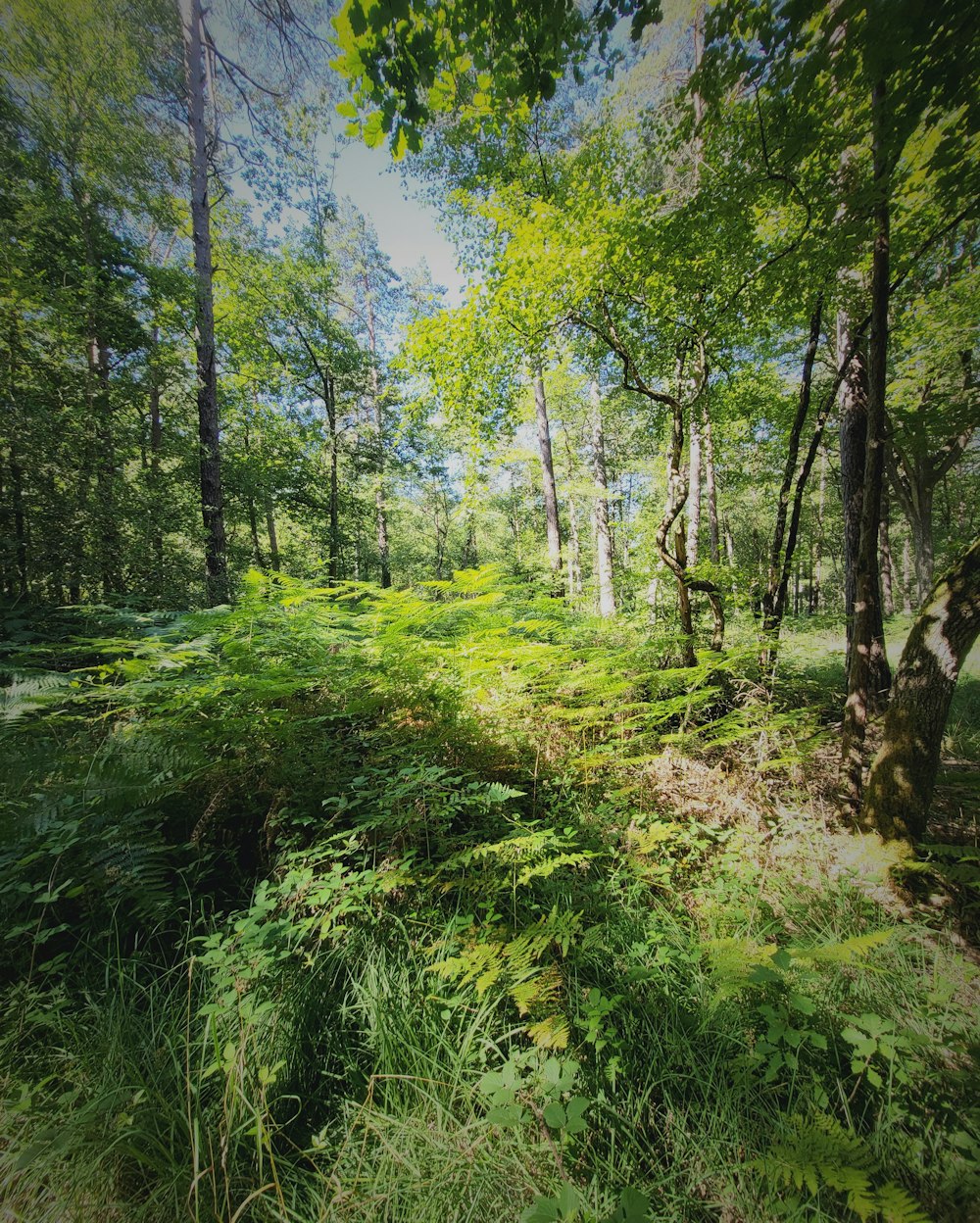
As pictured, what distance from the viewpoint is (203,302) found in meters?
8.59

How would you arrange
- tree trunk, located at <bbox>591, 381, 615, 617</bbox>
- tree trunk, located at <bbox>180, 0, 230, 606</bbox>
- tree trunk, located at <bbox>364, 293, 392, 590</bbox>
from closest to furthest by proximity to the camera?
tree trunk, located at <bbox>180, 0, 230, 606</bbox>
tree trunk, located at <bbox>591, 381, 615, 617</bbox>
tree trunk, located at <bbox>364, 293, 392, 590</bbox>

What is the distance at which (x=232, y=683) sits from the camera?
2.93 metres

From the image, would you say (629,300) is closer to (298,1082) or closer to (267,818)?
(267,818)

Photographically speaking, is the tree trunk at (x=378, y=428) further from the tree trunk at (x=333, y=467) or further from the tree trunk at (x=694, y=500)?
the tree trunk at (x=694, y=500)

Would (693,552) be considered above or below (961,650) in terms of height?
above

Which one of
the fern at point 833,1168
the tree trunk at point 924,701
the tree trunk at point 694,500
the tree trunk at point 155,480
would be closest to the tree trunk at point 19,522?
the tree trunk at point 155,480

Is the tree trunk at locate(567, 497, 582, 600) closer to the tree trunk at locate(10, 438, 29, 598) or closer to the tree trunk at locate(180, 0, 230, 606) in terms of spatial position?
the tree trunk at locate(180, 0, 230, 606)

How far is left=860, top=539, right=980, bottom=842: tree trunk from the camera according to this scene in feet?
8.41

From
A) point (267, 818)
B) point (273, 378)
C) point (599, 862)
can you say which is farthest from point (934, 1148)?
point (273, 378)

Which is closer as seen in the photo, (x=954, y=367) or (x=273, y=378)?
(x=954, y=367)

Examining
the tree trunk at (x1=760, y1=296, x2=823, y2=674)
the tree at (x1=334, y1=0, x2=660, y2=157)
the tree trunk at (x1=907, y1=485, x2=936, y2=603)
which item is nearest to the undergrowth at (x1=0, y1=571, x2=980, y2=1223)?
the tree trunk at (x1=760, y1=296, x2=823, y2=674)

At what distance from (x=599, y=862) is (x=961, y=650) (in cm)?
260

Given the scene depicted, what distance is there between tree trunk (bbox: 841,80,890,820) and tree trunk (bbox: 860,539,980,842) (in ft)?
1.05

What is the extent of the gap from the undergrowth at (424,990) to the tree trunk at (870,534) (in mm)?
636
